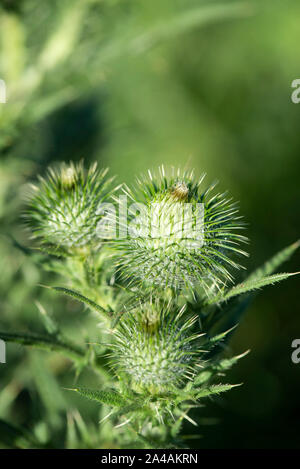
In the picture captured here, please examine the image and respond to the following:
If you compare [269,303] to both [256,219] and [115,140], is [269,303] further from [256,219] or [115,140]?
[115,140]

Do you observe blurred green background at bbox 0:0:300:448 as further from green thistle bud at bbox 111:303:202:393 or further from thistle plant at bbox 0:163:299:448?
green thistle bud at bbox 111:303:202:393

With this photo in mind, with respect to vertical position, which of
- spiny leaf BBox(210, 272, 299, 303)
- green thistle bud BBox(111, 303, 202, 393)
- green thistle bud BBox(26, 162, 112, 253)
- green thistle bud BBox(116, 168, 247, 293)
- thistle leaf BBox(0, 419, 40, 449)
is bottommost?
thistle leaf BBox(0, 419, 40, 449)

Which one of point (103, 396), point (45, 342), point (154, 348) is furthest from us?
point (45, 342)

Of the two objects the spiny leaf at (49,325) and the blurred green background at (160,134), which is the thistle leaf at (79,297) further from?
the blurred green background at (160,134)

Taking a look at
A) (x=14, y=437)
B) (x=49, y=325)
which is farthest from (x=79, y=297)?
(x=14, y=437)

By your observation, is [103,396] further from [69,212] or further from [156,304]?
[69,212]

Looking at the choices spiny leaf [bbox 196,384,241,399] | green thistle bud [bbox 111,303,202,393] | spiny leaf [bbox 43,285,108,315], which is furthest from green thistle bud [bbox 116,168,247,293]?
spiny leaf [bbox 196,384,241,399]

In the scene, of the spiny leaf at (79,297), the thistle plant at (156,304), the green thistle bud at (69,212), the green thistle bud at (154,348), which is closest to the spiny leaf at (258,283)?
the thistle plant at (156,304)
